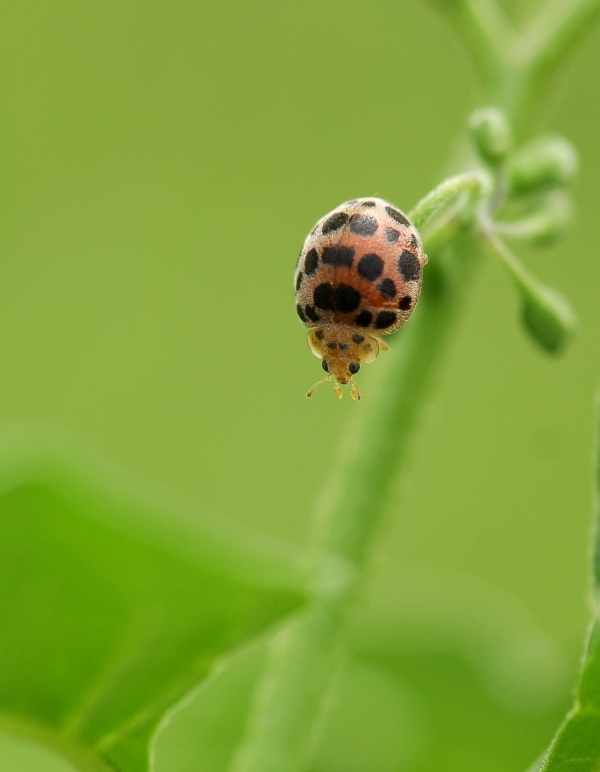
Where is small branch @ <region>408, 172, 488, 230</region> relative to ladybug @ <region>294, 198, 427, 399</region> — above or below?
above

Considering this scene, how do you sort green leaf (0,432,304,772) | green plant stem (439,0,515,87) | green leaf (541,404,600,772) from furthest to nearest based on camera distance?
green plant stem (439,0,515,87) → green leaf (541,404,600,772) → green leaf (0,432,304,772)

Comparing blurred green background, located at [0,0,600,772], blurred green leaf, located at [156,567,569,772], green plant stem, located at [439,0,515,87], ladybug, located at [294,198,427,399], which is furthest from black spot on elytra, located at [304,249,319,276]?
blurred green background, located at [0,0,600,772]

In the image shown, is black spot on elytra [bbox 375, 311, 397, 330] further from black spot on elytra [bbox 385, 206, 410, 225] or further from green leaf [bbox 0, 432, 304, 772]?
green leaf [bbox 0, 432, 304, 772]

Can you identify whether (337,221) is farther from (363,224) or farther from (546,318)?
Answer: (546,318)

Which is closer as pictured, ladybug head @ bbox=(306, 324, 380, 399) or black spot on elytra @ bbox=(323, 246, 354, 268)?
black spot on elytra @ bbox=(323, 246, 354, 268)

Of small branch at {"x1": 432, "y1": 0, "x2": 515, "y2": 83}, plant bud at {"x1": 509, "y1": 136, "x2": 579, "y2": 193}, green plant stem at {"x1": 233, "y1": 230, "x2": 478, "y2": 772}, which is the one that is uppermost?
small branch at {"x1": 432, "y1": 0, "x2": 515, "y2": 83}

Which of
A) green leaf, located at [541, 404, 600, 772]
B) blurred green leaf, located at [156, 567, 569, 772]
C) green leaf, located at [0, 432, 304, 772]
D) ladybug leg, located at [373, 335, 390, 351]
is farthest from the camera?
blurred green leaf, located at [156, 567, 569, 772]

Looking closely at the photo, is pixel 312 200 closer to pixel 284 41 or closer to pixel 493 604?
pixel 284 41

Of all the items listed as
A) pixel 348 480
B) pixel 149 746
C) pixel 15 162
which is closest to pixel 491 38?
pixel 348 480
